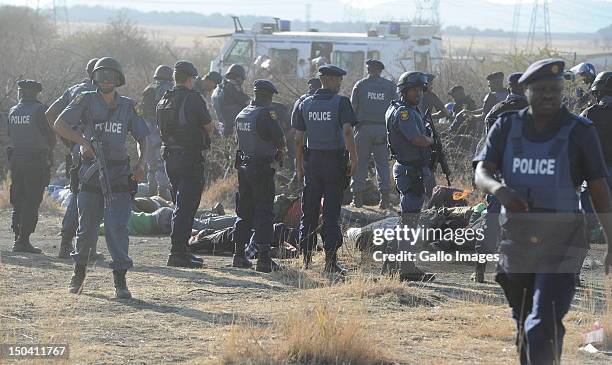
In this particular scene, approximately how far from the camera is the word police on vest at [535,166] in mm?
5250

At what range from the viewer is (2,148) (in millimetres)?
18062

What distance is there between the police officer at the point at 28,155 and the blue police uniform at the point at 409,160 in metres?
3.72

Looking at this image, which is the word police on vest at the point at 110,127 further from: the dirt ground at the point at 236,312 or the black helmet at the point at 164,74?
the black helmet at the point at 164,74

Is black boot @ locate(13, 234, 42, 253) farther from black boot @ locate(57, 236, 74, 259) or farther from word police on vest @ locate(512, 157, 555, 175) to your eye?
word police on vest @ locate(512, 157, 555, 175)

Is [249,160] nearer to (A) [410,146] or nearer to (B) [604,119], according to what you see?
(A) [410,146]

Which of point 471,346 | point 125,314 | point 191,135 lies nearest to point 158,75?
point 191,135

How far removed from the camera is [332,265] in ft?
32.7

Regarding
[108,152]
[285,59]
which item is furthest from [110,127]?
[285,59]

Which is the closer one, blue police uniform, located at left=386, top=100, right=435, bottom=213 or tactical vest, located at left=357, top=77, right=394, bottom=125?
blue police uniform, located at left=386, top=100, right=435, bottom=213

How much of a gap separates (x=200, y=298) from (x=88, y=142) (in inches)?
58.1

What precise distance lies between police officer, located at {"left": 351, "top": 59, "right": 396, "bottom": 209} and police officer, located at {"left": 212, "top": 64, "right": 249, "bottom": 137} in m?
1.59

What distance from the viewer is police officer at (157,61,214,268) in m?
10.1

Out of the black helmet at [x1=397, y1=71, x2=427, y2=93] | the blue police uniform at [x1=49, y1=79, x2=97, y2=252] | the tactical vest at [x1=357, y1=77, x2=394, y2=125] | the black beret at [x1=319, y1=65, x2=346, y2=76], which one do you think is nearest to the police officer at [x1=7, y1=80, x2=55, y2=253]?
the blue police uniform at [x1=49, y1=79, x2=97, y2=252]

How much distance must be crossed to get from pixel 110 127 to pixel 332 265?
2.55 meters
